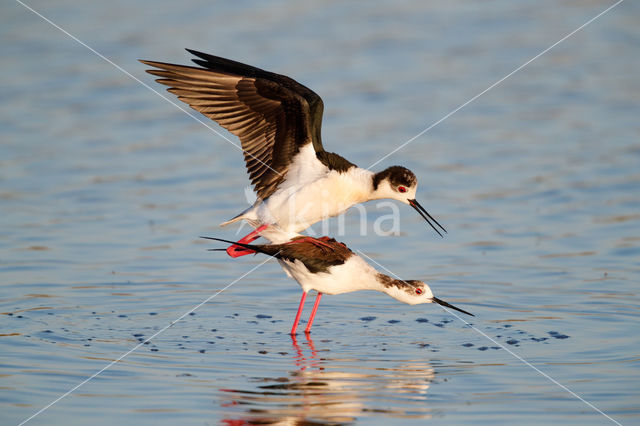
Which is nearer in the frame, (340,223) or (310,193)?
(310,193)

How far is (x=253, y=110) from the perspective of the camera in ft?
27.9

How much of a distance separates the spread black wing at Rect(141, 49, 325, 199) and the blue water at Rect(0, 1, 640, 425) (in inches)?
52.4

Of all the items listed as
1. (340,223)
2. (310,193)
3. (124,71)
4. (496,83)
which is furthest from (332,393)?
(124,71)

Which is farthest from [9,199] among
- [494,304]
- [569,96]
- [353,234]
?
[569,96]

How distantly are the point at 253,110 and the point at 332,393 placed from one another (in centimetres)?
290

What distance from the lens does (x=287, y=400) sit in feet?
21.1

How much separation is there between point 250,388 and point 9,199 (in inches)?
242

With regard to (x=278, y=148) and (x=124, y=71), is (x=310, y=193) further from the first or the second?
(x=124, y=71)

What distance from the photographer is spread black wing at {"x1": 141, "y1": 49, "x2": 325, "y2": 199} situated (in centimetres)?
837

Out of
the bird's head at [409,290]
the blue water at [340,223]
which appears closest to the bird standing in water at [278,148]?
the bird's head at [409,290]

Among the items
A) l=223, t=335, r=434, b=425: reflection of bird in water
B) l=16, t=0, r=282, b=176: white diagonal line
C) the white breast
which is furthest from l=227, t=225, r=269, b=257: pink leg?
l=16, t=0, r=282, b=176: white diagonal line

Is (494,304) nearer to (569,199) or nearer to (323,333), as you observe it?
(323,333)

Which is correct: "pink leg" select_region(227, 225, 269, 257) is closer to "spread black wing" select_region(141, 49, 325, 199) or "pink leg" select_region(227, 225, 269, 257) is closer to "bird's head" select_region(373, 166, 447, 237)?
"spread black wing" select_region(141, 49, 325, 199)

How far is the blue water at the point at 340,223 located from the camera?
6707 millimetres
